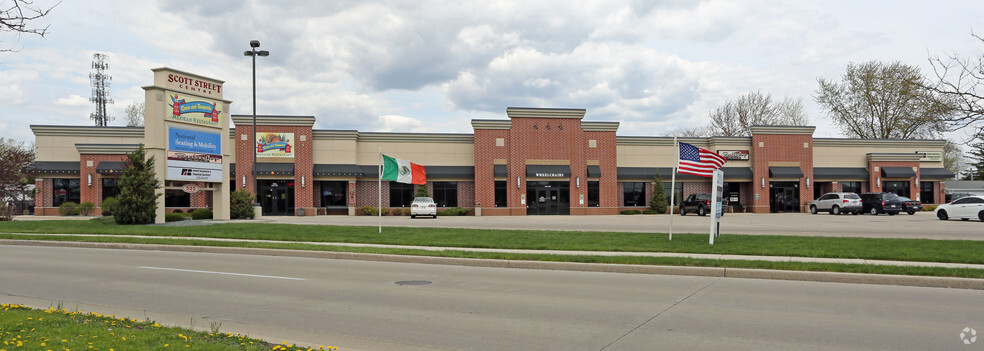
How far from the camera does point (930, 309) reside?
8461 millimetres

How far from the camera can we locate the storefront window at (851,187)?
157 feet

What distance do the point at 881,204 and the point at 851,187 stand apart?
992 centimetres

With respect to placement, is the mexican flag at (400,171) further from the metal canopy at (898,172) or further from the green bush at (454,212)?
the metal canopy at (898,172)

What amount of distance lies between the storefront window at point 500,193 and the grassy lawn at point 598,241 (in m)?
21.3

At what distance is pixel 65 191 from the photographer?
136 ft

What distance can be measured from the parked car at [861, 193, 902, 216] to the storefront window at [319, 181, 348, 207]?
3420 cm

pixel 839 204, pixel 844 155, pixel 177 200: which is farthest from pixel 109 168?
pixel 844 155

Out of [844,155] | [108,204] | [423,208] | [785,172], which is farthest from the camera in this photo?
[844,155]

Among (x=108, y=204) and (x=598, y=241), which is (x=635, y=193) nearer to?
(x=598, y=241)

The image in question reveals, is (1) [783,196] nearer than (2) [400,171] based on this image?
No

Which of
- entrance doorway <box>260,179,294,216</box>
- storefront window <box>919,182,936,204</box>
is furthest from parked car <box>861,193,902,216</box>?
entrance doorway <box>260,179,294,216</box>

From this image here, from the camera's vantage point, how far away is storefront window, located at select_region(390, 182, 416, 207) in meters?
43.9

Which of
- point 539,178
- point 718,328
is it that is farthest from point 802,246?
point 539,178

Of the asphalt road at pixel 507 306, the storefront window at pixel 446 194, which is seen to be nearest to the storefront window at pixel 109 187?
the storefront window at pixel 446 194
